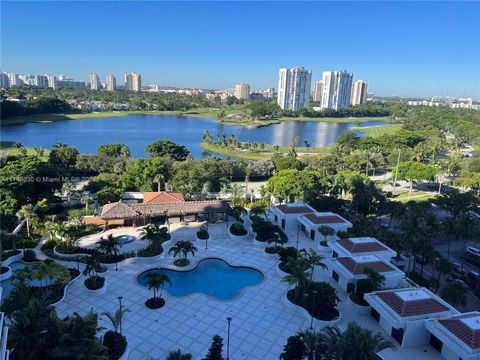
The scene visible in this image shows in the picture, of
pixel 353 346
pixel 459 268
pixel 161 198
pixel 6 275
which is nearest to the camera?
pixel 353 346

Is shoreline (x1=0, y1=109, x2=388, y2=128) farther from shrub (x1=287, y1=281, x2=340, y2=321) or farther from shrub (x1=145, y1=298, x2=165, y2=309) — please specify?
shrub (x1=287, y1=281, x2=340, y2=321)

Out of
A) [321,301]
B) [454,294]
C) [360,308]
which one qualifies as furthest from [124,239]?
[454,294]

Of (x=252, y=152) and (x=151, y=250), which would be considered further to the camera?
(x=252, y=152)

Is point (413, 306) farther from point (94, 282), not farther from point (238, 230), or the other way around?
point (94, 282)

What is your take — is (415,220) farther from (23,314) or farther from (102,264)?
(23,314)

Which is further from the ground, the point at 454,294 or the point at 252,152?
the point at 454,294

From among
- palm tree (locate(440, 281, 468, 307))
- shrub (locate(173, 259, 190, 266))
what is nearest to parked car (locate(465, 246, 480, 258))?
palm tree (locate(440, 281, 468, 307))
